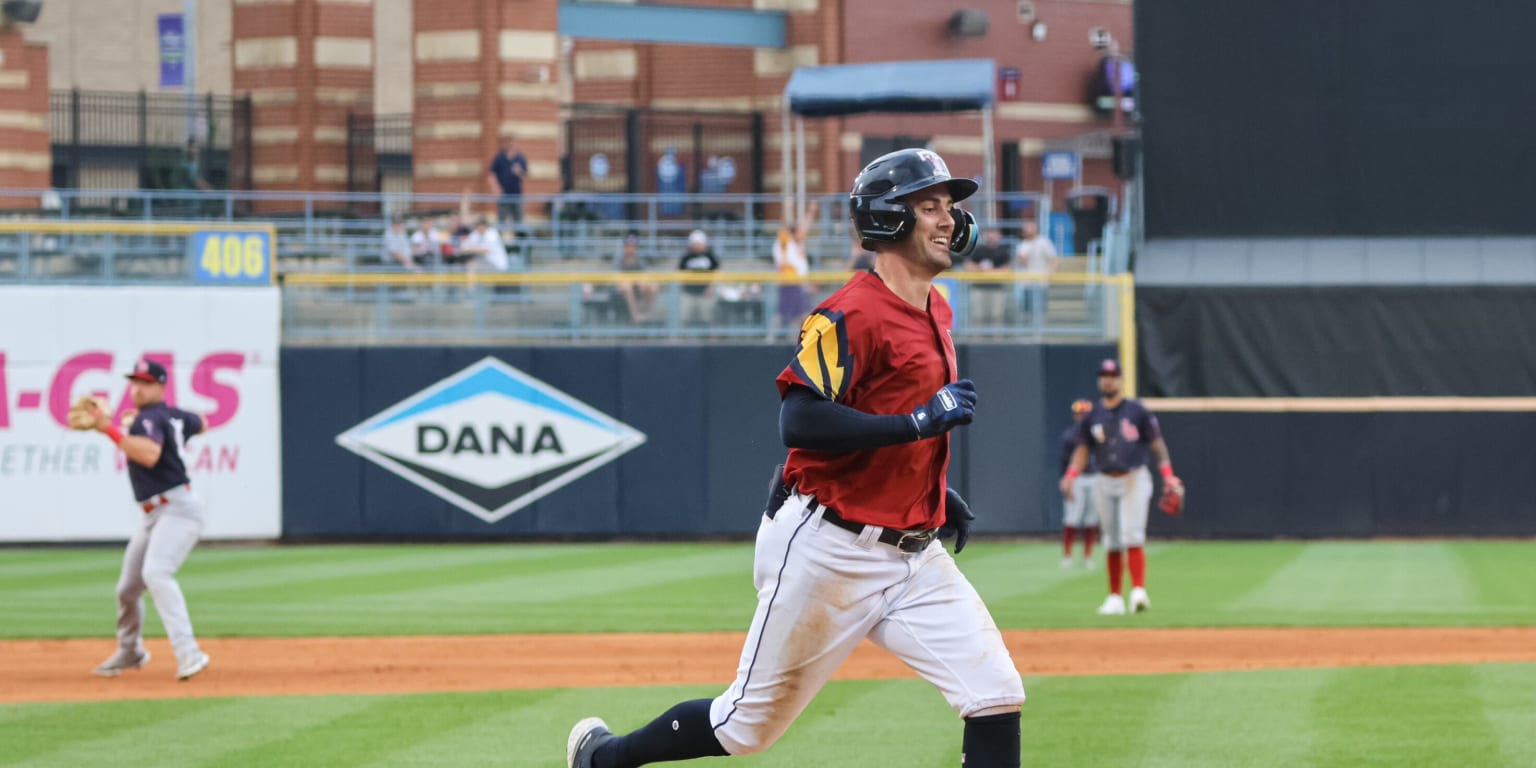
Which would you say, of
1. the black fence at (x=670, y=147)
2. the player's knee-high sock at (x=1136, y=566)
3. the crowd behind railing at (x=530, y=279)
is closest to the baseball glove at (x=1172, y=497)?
the player's knee-high sock at (x=1136, y=566)

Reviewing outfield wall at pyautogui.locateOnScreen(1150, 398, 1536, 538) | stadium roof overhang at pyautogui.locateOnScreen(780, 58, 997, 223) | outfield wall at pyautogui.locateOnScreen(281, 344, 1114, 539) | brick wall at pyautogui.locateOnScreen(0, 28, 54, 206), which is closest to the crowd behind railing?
outfield wall at pyautogui.locateOnScreen(281, 344, 1114, 539)

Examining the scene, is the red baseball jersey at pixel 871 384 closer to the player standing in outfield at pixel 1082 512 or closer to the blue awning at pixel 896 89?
the player standing in outfield at pixel 1082 512

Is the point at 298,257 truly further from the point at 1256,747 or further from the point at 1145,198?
the point at 1256,747

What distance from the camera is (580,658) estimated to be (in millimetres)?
13227

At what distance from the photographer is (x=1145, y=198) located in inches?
1049

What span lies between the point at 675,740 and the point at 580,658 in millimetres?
7012

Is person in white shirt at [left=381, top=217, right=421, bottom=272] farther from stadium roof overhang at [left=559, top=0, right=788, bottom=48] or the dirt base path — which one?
the dirt base path

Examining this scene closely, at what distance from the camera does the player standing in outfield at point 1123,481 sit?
51.8 ft

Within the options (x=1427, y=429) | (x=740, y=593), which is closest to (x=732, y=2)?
(x=1427, y=429)

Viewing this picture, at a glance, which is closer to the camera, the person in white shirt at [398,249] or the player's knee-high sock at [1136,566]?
the player's knee-high sock at [1136,566]

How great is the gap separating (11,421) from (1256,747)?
18932 mm

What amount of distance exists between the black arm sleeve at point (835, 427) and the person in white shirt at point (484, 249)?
65.2 feet

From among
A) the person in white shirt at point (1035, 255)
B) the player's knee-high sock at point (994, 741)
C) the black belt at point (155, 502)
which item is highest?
the person in white shirt at point (1035, 255)

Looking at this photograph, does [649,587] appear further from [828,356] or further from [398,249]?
[828,356]
